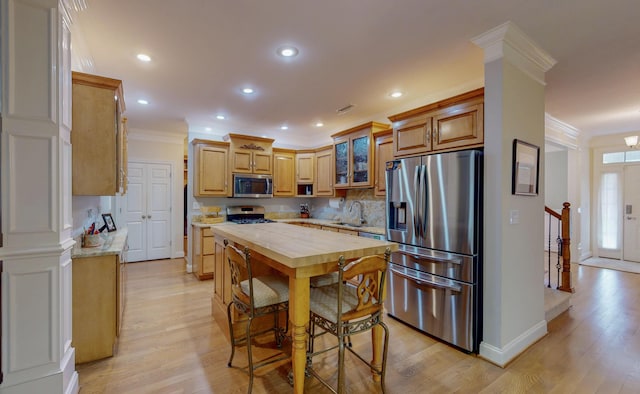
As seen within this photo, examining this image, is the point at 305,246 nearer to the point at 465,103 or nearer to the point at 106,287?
the point at 106,287

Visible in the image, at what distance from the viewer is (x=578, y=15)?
6.49 feet

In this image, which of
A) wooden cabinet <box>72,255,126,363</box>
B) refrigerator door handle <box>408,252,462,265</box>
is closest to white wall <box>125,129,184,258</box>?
wooden cabinet <box>72,255,126,363</box>

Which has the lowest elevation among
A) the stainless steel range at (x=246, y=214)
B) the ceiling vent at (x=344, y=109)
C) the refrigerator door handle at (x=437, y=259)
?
the refrigerator door handle at (x=437, y=259)

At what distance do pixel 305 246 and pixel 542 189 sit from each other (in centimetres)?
239

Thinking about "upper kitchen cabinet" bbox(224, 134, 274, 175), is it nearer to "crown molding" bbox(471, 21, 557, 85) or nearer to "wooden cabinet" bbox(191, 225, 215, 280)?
"wooden cabinet" bbox(191, 225, 215, 280)

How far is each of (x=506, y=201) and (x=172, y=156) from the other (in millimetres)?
5915

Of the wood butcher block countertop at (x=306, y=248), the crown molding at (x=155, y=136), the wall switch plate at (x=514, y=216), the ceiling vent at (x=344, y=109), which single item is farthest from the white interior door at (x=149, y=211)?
the wall switch plate at (x=514, y=216)

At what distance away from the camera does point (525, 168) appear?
2436 millimetres

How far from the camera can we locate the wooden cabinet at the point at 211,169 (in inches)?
185

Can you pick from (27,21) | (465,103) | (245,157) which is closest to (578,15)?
(465,103)

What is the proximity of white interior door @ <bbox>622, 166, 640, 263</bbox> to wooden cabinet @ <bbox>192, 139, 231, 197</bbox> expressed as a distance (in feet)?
24.8

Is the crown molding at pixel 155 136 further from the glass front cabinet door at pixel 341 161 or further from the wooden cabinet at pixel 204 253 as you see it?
the glass front cabinet door at pixel 341 161

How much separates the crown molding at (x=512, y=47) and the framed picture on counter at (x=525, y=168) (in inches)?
26.0

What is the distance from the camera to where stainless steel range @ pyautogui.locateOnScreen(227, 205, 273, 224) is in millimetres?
5148
